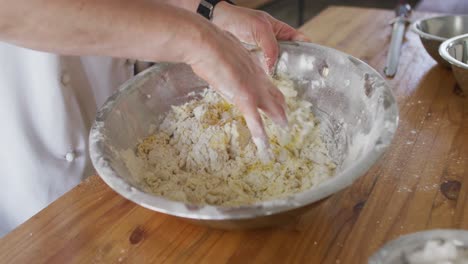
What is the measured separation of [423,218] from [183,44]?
0.44 meters

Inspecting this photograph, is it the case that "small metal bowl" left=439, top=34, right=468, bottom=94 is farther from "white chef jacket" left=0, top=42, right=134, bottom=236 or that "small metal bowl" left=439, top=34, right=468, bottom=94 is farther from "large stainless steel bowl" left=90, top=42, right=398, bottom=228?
"white chef jacket" left=0, top=42, right=134, bottom=236

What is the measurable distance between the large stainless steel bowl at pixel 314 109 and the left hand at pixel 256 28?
0.03 metres

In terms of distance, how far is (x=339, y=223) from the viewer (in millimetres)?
646

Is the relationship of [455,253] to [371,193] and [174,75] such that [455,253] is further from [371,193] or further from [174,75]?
[174,75]

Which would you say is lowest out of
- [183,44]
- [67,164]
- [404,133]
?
[67,164]

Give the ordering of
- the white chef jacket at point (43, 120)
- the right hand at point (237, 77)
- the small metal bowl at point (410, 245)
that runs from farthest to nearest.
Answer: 1. the white chef jacket at point (43, 120)
2. the right hand at point (237, 77)
3. the small metal bowl at point (410, 245)

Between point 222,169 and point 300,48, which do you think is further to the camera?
point 300,48

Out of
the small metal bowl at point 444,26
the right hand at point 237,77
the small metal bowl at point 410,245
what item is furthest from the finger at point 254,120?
the small metal bowl at point 444,26

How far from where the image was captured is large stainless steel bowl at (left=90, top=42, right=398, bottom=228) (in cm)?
52

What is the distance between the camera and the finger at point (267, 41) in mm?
866

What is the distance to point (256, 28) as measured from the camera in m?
0.87

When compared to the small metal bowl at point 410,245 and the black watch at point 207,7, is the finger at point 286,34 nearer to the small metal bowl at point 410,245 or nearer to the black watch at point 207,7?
the black watch at point 207,7

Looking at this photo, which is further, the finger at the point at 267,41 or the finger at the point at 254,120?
the finger at the point at 267,41

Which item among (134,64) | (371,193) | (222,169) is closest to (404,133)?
(371,193)
